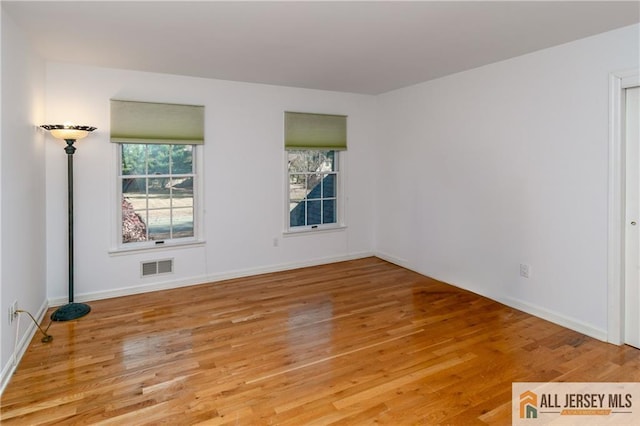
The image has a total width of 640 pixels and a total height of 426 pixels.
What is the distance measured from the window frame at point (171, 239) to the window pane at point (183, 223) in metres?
0.05

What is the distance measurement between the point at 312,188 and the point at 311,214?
388 mm

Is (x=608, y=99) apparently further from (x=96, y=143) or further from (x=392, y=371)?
(x=96, y=143)

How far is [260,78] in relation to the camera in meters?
4.69

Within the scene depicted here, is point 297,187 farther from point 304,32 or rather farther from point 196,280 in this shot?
point 304,32

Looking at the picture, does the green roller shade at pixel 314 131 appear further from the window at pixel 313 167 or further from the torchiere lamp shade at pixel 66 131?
the torchiere lamp shade at pixel 66 131

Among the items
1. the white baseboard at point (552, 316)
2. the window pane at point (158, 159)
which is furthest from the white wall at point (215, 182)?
the white baseboard at point (552, 316)

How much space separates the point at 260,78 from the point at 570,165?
3460 mm

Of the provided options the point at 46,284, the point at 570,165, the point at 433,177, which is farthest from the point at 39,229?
the point at 570,165

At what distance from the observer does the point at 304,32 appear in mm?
3115

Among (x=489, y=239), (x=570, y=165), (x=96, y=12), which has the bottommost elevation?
(x=489, y=239)

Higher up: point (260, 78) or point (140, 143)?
point (260, 78)

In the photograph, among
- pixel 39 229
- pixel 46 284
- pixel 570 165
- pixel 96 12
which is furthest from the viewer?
pixel 46 284

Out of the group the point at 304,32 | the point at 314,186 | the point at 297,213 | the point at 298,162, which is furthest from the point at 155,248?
the point at 304,32

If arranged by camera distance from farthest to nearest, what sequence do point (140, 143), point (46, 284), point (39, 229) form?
point (140, 143) < point (46, 284) < point (39, 229)
